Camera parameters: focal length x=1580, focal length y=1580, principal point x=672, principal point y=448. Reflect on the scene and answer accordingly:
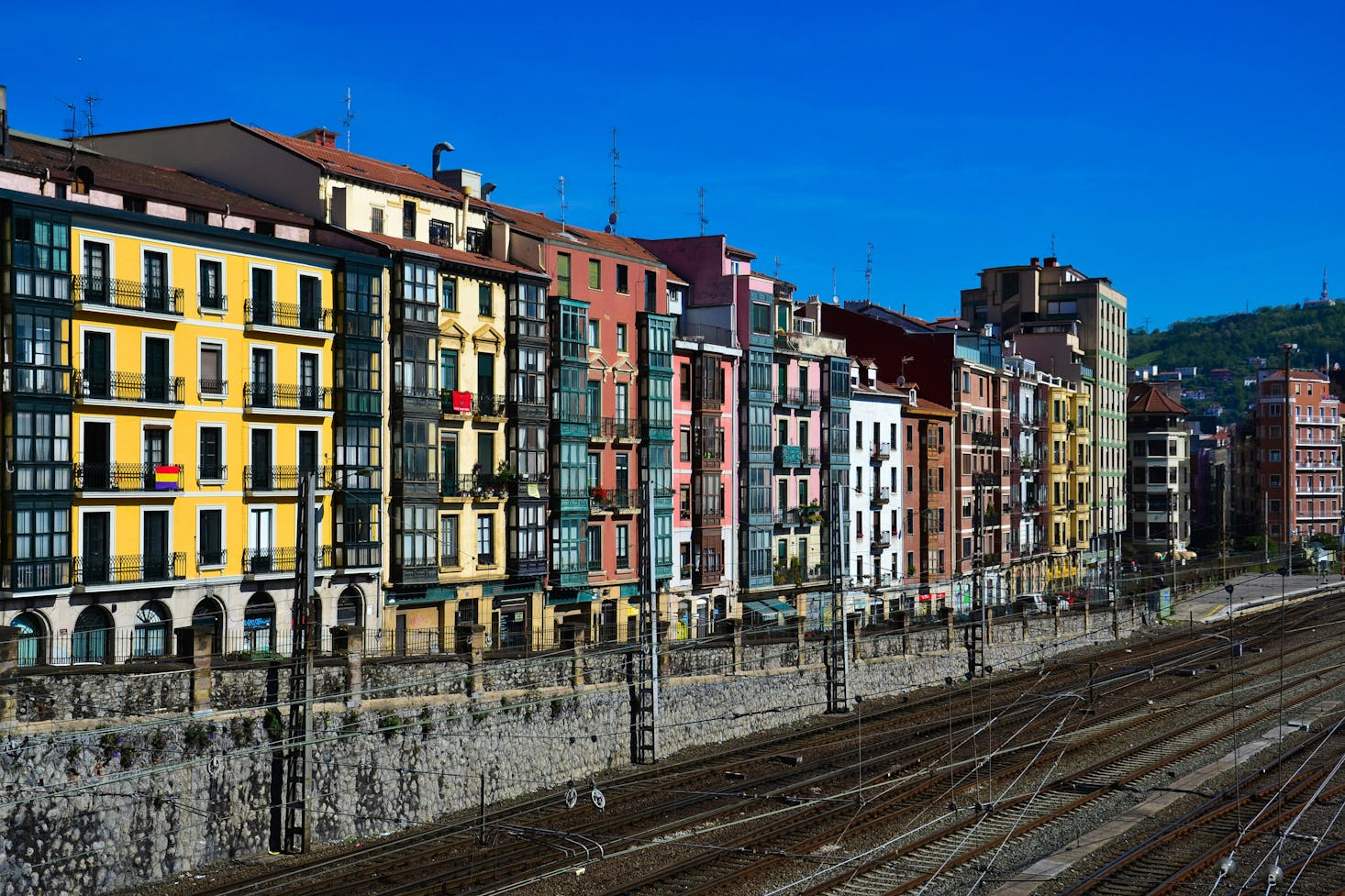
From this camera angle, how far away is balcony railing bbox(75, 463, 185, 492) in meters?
49.0

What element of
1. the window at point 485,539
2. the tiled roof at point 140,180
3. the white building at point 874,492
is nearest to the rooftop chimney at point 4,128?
the tiled roof at point 140,180

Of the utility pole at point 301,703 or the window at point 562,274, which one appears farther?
the window at point 562,274

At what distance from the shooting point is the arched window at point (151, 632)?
49562 millimetres

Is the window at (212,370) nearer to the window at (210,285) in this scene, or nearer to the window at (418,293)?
the window at (210,285)

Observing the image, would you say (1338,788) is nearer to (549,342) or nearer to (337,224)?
(549,342)

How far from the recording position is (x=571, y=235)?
70.2 metres

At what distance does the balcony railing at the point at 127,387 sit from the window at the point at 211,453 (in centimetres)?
160

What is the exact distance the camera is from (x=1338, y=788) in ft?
151

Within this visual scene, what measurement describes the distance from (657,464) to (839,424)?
56.3ft

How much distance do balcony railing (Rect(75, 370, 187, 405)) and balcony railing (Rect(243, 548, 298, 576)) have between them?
5.88 meters

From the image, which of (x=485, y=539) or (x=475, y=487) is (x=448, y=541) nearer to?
(x=485, y=539)

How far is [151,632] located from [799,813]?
21.5 metres

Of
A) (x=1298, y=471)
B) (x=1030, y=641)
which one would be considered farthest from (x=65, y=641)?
(x=1298, y=471)

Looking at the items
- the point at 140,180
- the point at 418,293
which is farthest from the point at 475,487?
the point at 140,180
